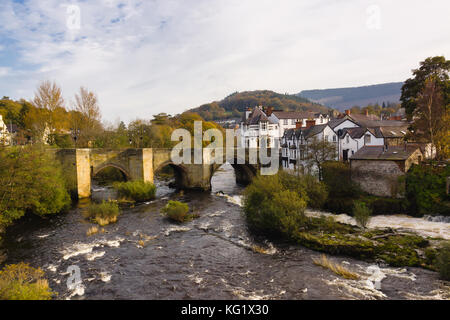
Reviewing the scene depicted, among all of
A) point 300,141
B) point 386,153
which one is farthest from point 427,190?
point 300,141

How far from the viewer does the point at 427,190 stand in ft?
78.6

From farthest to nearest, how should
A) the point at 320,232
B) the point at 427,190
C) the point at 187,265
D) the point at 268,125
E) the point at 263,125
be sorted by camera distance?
the point at 268,125
the point at 263,125
the point at 427,190
the point at 320,232
the point at 187,265

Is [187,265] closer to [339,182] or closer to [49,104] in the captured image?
[339,182]

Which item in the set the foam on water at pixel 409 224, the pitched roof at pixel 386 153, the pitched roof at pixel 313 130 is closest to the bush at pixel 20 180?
the foam on water at pixel 409 224

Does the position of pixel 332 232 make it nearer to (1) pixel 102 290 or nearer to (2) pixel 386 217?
(2) pixel 386 217

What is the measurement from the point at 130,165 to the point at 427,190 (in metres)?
30.7

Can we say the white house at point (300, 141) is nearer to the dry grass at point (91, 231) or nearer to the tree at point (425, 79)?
the tree at point (425, 79)

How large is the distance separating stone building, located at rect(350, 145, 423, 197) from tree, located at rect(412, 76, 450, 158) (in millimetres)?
2790

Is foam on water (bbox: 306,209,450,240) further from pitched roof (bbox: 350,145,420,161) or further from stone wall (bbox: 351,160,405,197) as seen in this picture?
pitched roof (bbox: 350,145,420,161)

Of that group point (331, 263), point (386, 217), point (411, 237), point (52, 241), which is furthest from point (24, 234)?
point (386, 217)

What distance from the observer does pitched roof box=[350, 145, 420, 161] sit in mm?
26270

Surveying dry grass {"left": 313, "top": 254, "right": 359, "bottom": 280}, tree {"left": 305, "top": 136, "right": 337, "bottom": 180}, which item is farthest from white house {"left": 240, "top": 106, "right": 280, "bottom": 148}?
dry grass {"left": 313, "top": 254, "right": 359, "bottom": 280}

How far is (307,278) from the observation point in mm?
14289

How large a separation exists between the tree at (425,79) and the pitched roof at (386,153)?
370 inches
